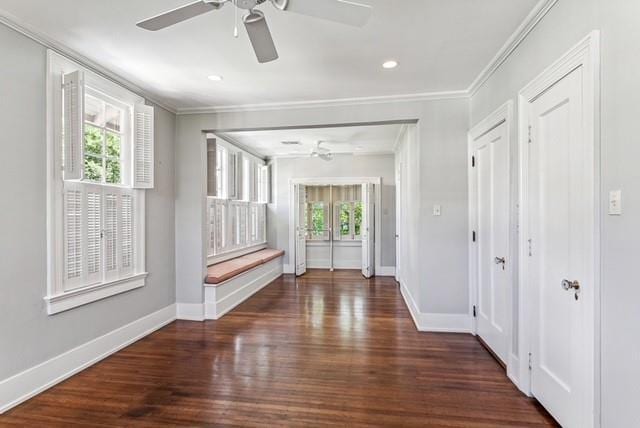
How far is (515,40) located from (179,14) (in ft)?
7.73

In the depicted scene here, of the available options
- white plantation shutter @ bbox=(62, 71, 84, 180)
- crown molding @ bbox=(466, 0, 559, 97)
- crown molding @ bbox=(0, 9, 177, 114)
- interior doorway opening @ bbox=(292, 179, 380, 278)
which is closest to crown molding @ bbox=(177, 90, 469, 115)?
crown molding @ bbox=(466, 0, 559, 97)

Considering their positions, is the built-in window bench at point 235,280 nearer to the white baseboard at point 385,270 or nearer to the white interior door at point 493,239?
the white baseboard at point 385,270

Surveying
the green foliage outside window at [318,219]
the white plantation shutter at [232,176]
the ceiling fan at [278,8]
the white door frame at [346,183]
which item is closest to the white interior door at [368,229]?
the white door frame at [346,183]

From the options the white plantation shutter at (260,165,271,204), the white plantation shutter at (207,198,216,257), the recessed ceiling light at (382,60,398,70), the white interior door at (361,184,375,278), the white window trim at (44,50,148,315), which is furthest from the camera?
the white plantation shutter at (260,165,271,204)

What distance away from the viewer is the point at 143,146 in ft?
11.3

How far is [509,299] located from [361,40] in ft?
7.79

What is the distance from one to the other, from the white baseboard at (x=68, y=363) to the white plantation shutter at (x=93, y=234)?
597 mm

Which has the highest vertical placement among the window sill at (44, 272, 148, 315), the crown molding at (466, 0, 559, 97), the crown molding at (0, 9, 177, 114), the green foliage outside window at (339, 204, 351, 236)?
the crown molding at (0, 9, 177, 114)

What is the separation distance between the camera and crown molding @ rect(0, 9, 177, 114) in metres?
2.23

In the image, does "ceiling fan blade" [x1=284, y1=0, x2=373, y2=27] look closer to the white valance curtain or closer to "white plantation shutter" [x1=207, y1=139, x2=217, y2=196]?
"white plantation shutter" [x1=207, y1=139, x2=217, y2=196]

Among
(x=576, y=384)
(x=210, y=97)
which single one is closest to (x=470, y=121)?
(x=576, y=384)

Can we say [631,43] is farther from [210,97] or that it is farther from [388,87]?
[210,97]

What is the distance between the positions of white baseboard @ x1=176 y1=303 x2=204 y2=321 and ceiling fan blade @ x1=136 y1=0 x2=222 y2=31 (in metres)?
3.29

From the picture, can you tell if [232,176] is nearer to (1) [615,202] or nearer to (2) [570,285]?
(2) [570,285]
